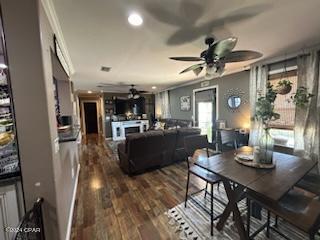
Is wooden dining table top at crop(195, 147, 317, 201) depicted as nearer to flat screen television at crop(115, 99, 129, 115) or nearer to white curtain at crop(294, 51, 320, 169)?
white curtain at crop(294, 51, 320, 169)

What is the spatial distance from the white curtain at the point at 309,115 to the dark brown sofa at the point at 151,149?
1.93m

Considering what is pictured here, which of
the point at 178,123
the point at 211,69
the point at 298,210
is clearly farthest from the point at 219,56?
the point at 178,123

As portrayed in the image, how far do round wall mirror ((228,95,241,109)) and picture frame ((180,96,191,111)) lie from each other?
1.83 m

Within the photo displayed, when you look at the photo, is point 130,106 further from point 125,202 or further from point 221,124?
point 125,202

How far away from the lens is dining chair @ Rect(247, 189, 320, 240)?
1.18 metres

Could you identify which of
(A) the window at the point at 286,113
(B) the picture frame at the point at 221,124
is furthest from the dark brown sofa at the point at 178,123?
(A) the window at the point at 286,113

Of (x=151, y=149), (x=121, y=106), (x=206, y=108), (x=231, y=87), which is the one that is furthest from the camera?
(x=121, y=106)

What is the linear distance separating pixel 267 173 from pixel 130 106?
23.4 ft

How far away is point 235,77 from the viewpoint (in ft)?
13.6

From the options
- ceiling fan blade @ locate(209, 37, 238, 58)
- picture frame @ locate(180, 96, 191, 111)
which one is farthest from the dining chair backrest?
picture frame @ locate(180, 96, 191, 111)

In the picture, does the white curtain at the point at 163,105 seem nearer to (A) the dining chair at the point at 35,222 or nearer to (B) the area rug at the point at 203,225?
(B) the area rug at the point at 203,225

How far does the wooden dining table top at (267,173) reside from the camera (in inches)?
49.5

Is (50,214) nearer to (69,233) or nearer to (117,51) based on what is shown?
(69,233)

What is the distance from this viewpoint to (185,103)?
6141 mm
